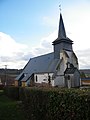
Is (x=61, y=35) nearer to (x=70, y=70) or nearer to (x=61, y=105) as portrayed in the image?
(x=70, y=70)

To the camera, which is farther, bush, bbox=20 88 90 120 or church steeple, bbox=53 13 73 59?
church steeple, bbox=53 13 73 59

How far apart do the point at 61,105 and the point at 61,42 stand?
39.3 meters

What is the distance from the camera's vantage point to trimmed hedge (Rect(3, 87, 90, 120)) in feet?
17.0

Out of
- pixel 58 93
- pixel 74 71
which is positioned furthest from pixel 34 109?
pixel 74 71

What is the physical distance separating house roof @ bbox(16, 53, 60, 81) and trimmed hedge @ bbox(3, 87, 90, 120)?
3446cm

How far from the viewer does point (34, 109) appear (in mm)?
10344

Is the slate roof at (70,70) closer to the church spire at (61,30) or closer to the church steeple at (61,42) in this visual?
the church steeple at (61,42)

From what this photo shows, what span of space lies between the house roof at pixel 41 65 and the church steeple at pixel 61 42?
7.18ft

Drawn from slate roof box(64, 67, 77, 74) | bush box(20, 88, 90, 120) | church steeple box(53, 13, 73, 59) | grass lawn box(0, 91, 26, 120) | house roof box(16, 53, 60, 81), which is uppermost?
church steeple box(53, 13, 73, 59)

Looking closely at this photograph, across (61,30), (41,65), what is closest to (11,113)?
(61,30)

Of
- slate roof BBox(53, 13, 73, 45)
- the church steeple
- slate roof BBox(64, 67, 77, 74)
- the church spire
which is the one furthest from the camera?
the church spire

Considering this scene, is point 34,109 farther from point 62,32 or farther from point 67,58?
point 62,32

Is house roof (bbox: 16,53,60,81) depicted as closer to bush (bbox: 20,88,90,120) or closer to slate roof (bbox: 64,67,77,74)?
slate roof (bbox: 64,67,77,74)

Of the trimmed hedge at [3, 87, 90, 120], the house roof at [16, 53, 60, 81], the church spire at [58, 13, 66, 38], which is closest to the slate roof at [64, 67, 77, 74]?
the house roof at [16, 53, 60, 81]
